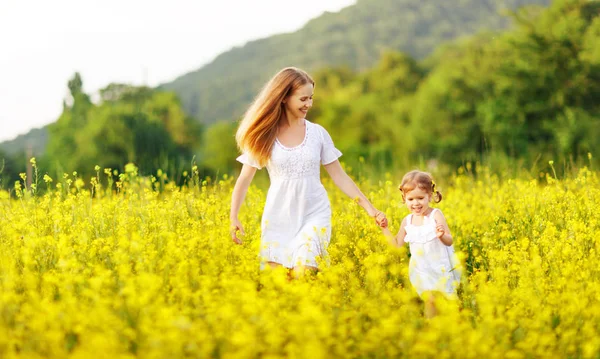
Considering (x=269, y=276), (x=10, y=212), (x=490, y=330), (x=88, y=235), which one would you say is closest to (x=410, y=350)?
(x=490, y=330)

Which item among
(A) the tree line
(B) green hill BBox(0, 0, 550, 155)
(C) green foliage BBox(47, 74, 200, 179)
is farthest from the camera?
(B) green hill BBox(0, 0, 550, 155)

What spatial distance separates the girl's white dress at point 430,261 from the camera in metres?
4.68

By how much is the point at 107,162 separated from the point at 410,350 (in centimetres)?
3617

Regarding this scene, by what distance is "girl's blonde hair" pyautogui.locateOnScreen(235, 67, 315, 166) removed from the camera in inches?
198

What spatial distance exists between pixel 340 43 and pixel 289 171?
148 m

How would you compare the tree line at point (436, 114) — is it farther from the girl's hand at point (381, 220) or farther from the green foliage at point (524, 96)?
the girl's hand at point (381, 220)

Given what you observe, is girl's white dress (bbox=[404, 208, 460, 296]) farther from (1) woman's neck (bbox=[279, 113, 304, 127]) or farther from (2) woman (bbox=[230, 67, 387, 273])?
(1) woman's neck (bbox=[279, 113, 304, 127])

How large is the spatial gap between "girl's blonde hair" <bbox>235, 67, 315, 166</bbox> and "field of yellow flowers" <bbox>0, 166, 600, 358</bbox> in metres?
0.76

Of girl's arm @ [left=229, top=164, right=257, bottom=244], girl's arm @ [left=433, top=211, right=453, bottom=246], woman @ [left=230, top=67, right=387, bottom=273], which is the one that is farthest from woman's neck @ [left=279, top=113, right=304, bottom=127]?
girl's arm @ [left=433, top=211, right=453, bottom=246]

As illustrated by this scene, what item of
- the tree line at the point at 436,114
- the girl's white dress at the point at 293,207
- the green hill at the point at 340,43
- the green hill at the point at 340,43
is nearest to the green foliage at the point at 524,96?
the tree line at the point at 436,114

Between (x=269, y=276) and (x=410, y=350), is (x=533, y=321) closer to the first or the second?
(x=410, y=350)

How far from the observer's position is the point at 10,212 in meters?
5.78

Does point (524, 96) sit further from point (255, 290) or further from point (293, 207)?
point (255, 290)

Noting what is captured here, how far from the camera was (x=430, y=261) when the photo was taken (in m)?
4.73
